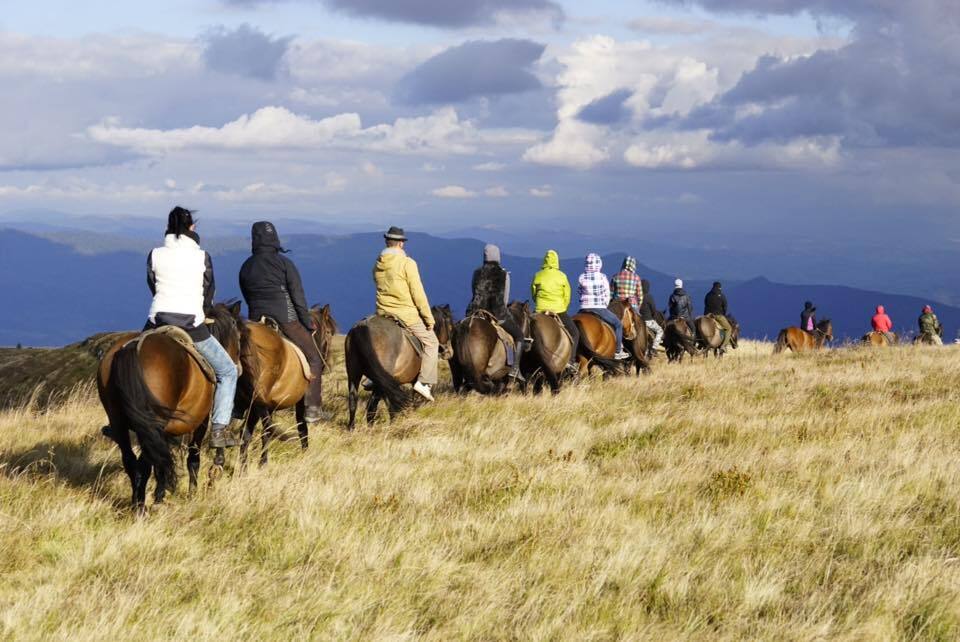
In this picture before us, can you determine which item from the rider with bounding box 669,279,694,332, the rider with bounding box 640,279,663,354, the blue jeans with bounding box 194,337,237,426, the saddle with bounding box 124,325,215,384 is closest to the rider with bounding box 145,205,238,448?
the blue jeans with bounding box 194,337,237,426

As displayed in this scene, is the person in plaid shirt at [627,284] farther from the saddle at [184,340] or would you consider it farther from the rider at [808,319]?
the rider at [808,319]

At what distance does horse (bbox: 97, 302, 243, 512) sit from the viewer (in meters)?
7.05

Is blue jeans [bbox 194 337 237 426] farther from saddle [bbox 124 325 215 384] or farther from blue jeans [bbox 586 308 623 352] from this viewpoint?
blue jeans [bbox 586 308 623 352]

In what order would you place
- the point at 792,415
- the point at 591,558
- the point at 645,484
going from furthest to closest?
the point at 792,415 → the point at 645,484 → the point at 591,558

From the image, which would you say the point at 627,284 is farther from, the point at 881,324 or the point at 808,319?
the point at 881,324

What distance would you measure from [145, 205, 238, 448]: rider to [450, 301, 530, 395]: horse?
6268 mm

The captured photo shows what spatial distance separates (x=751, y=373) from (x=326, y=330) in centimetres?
832

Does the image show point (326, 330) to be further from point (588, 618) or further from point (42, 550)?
point (588, 618)

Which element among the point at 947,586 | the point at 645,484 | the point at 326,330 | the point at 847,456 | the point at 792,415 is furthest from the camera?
the point at 326,330

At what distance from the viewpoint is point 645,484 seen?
25.2ft

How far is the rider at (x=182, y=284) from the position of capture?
7719mm

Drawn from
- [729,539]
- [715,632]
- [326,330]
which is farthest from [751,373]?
[715,632]

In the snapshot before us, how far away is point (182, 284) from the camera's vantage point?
779cm

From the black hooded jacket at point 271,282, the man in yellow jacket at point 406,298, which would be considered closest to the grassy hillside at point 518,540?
the black hooded jacket at point 271,282
